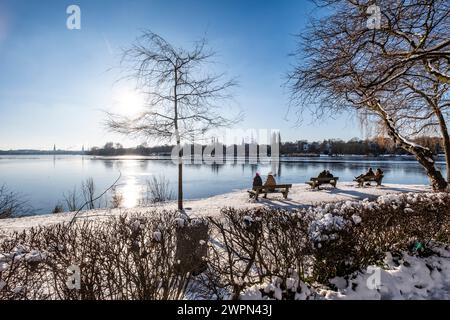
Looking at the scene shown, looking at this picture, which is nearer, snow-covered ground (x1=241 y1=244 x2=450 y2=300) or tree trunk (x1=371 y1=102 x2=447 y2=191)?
snow-covered ground (x1=241 y1=244 x2=450 y2=300)

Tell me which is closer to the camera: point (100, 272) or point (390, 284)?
point (100, 272)

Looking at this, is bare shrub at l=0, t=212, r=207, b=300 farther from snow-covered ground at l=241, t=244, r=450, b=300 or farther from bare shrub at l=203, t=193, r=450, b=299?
snow-covered ground at l=241, t=244, r=450, b=300

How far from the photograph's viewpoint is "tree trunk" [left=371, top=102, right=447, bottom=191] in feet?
41.8

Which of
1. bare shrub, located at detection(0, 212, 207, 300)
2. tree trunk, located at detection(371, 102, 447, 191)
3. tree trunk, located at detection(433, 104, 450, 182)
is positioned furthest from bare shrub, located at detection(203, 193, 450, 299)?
tree trunk, located at detection(433, 104, 450, 182)

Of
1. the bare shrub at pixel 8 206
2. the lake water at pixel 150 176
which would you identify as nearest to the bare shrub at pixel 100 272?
the bare shrub at pixel 8 206

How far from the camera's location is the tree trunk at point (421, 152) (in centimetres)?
1273

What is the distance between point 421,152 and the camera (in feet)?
43.5

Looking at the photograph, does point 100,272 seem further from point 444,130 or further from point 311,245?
point 444,130

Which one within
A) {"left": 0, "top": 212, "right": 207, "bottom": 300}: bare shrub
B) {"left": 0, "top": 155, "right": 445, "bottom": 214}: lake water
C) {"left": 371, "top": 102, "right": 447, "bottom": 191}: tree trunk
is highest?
{"left": 371, "top": 102, "right": 447, "bottom": 191}: tree trunk

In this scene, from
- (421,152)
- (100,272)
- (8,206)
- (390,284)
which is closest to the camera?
(100,272)

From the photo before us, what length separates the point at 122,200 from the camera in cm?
1516

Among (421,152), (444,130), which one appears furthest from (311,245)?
(444,130)
